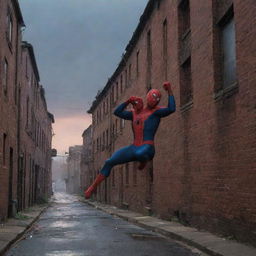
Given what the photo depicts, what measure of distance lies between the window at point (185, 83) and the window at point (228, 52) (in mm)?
3617

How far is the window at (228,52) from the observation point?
12.8 m

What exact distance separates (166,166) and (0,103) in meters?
7.10

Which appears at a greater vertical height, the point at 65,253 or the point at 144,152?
the point at 144,152

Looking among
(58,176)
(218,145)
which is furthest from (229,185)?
(58,176)

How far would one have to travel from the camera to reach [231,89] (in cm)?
1226

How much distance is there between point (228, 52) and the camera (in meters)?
13.2

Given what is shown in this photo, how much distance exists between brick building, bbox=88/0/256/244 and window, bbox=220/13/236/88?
0.09 ft

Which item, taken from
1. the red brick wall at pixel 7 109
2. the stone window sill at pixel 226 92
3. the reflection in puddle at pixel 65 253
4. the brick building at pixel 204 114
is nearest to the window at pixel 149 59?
the brick building at pixel 204 114

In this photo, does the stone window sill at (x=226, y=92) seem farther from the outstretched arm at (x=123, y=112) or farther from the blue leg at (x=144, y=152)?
the blue leg at (x=144, y=152)

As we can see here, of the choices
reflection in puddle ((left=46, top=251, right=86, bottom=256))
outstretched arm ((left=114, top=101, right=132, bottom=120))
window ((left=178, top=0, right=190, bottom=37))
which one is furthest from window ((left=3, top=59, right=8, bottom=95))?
outstretched arm ((left=114, top=101, right=132, bottom=120))

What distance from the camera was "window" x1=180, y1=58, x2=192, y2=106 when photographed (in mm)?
17406

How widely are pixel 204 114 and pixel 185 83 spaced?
131 inches

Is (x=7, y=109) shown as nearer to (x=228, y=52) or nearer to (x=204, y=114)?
(x=204, y=114)

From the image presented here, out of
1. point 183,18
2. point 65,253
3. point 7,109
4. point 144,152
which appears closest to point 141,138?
point 144,152
